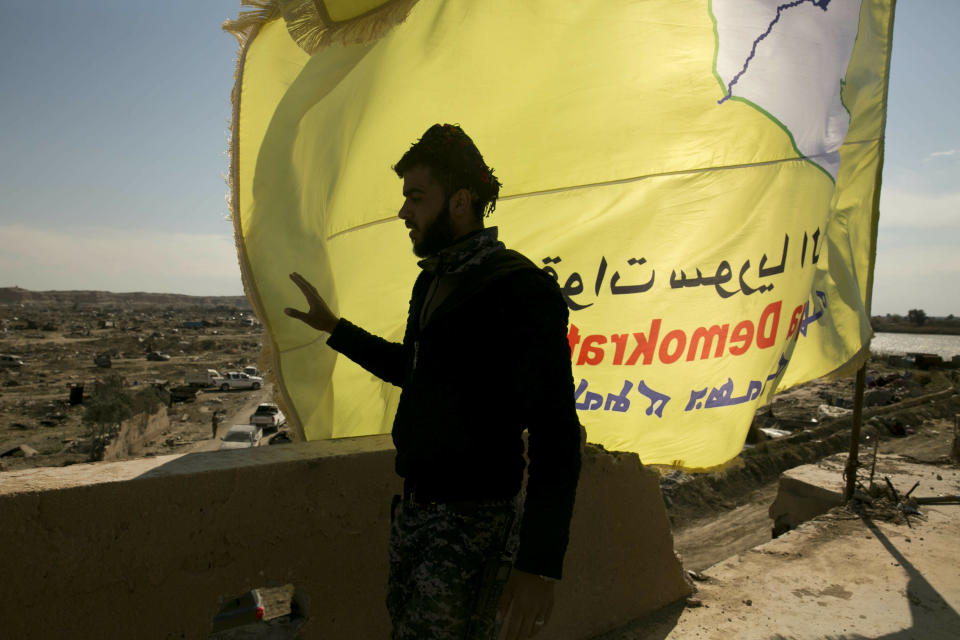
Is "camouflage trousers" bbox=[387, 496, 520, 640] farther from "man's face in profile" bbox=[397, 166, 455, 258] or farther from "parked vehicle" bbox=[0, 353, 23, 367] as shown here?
"parked vehicle" bbox=[0, 353, 23, 367]

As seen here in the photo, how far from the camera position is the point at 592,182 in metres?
2.30

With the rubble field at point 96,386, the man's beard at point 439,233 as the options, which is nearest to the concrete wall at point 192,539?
the rubble field at point 96,386

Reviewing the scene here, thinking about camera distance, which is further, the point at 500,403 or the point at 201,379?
the point at 201,379

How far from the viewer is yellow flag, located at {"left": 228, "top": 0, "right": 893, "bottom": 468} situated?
85.5 inches

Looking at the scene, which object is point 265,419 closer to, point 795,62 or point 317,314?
point 317,314

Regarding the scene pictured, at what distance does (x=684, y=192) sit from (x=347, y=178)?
1.40 m

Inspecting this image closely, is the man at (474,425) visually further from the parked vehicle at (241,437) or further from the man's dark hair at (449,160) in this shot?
the parked vehicle at (241,437)

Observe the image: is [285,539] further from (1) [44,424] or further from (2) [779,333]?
(1) [44,424]

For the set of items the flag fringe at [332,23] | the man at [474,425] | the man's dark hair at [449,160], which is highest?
the flag fringe at [332,23]

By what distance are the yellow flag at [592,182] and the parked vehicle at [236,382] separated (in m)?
32.2

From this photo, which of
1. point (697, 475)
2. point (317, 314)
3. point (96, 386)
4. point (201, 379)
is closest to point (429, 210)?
point (317, 314)

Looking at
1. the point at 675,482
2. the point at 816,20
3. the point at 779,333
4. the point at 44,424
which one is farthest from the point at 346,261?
the point at 44,424

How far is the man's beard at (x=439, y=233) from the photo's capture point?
1.36m

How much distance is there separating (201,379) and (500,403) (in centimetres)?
3648
